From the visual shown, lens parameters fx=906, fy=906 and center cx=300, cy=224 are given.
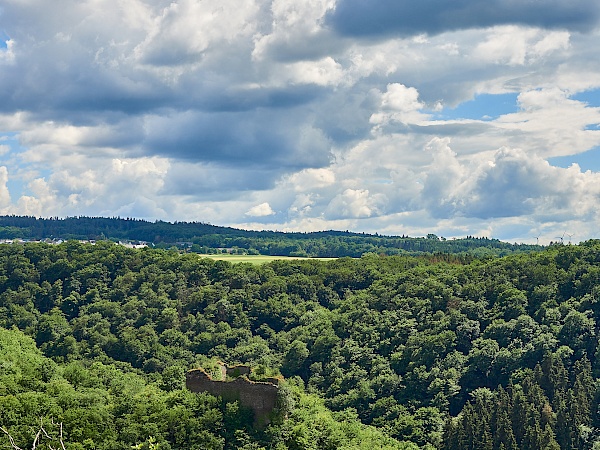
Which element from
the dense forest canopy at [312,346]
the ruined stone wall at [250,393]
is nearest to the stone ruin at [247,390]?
the ruined stone wall at [250,393]

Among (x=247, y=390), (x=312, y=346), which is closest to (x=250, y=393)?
(x=247, y=390)

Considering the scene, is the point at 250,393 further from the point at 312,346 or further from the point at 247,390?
the point at 312,346

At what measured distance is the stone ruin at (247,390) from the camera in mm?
82125

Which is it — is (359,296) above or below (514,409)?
above

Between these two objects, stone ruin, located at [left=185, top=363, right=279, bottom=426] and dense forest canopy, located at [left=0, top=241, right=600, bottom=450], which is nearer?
stone ruin, located at [left=185, top=363, right=279, bottom=426]

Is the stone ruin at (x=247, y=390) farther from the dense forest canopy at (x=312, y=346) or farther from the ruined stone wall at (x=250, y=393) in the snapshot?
the dense forest canopy at (x=312, y=346)

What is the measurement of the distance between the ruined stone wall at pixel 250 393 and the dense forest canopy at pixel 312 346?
0.94 m

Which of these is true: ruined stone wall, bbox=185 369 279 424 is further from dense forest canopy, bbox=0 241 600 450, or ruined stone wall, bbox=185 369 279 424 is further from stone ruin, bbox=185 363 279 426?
dense forest canopy, bbox=0 241 600 450

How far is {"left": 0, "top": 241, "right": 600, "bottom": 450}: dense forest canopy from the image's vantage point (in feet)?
275

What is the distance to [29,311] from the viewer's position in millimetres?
158750

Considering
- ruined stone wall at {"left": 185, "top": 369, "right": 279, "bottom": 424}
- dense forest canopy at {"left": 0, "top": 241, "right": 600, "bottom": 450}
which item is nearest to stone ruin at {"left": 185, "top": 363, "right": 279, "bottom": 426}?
ruined stone wall at {"left": 185, "top": 369, "right": 279, "bottom": 424}

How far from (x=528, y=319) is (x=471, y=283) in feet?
58.5

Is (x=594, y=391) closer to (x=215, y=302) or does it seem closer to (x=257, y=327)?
(x=257, y=327)

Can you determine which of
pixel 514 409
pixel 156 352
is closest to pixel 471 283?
pixel 514 409
